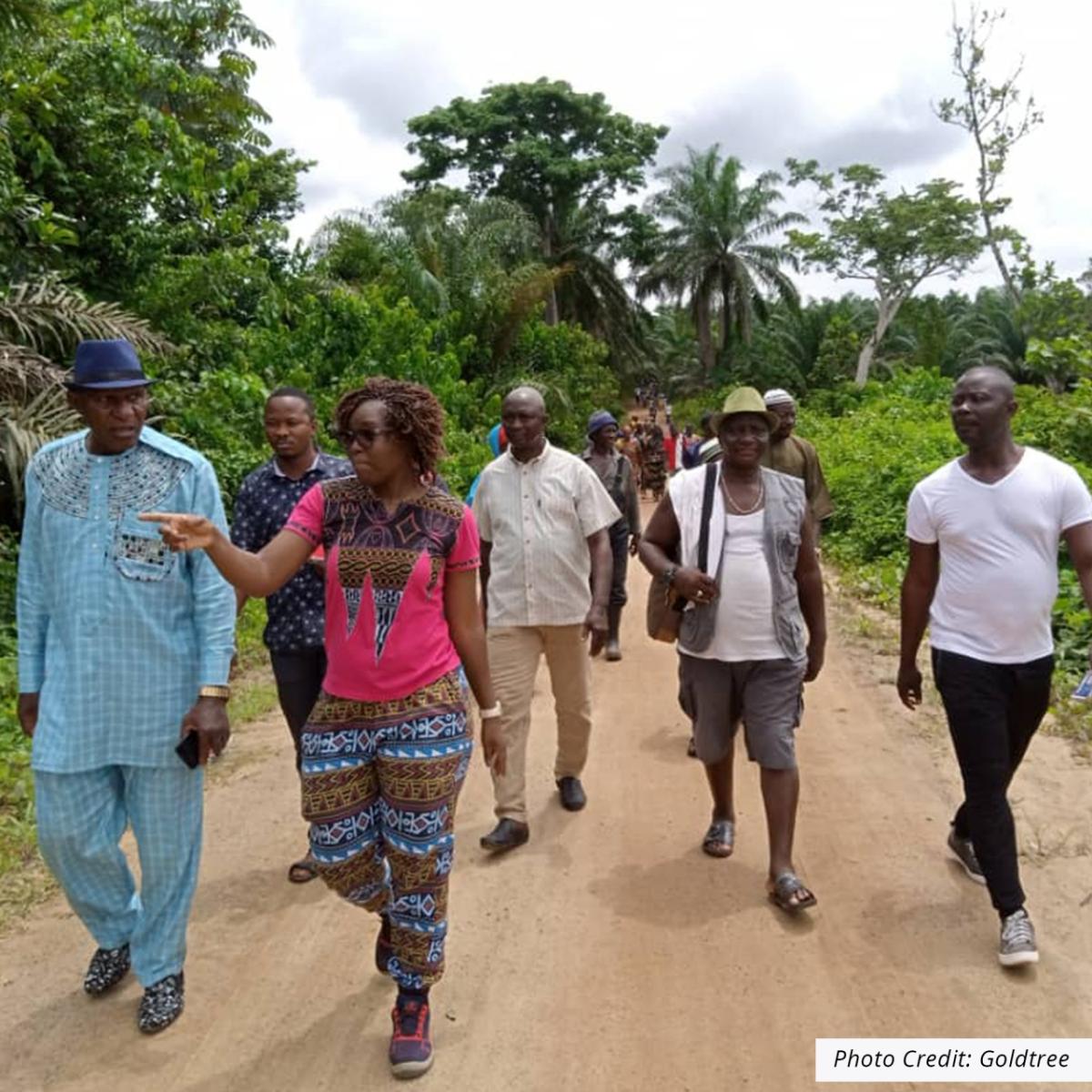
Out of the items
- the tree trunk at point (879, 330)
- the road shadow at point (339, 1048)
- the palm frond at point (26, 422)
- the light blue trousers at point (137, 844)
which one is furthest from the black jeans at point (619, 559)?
the tree trunk at point (879, 330)

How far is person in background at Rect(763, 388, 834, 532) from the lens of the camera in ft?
19.0

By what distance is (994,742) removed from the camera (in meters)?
3.28

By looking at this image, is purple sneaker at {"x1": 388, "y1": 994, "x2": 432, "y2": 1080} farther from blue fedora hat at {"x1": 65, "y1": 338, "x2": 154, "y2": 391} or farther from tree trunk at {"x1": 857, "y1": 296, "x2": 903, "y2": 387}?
tree trunk at {"x1": 857, "y1": 296, "x2": 903, "y2": 387}

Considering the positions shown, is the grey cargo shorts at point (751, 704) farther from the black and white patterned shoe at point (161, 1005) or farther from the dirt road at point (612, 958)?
the black and white patterned shoe at point (161, 1005)

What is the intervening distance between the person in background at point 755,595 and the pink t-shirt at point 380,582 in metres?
1.15

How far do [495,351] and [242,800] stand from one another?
13.5m

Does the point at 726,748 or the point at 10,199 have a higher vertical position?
the point at 10,199

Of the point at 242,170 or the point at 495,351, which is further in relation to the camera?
the point at 495,351

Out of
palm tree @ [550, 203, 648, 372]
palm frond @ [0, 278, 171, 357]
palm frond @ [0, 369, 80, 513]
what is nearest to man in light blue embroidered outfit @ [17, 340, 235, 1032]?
palm frond @ [0, 369, 80, 513]

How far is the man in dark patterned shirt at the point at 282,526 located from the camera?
3.66m

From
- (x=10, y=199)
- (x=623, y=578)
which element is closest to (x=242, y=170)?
(x=10, y=199)

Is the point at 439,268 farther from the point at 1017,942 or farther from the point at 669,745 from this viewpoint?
the point at 1017,942

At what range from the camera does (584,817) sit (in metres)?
4.48

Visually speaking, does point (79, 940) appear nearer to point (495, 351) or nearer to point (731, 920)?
point (731, 920)
